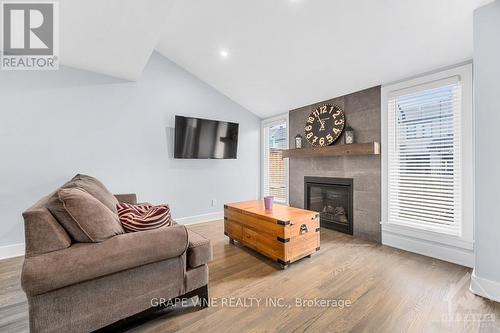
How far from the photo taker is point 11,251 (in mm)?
2676

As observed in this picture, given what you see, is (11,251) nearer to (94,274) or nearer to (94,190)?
(94,190)

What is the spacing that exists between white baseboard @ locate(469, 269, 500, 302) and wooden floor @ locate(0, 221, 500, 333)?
7 centimetres

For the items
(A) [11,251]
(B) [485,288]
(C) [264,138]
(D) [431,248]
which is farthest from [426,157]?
(A) [11,251]

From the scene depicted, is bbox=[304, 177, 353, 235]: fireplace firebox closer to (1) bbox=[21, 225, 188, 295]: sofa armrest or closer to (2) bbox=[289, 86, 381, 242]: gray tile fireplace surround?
(2) bbox=[289, 86, 381, 242]: gray tile fireplace surround

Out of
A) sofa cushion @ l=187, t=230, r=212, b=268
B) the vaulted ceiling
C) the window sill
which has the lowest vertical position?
the window sill

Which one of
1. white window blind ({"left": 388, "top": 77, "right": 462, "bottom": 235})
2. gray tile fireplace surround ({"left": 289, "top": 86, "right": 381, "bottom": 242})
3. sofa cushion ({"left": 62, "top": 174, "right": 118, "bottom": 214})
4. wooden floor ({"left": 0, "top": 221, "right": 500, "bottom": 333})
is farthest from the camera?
gray tile fireplace surround ({"left": 289, "top": 86, "right": 381, "bottom": 242})

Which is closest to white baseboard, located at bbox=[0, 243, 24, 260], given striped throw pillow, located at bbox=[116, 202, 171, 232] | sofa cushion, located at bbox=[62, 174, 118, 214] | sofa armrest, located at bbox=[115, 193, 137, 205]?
sofa armrest, located at bbox=[115, 193, 137, 205]

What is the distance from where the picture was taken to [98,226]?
1343 mm

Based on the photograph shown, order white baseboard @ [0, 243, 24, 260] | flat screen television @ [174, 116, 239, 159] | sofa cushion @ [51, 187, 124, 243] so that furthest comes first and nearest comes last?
flat screen television @ [174, 116, 239, 159] → white baseboard @ [0, 243, 24, 260] → sofa cushion @ [51, 187, 124, 243]

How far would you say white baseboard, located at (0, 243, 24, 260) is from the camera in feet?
8.62

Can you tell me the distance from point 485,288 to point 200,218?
12.2 feet

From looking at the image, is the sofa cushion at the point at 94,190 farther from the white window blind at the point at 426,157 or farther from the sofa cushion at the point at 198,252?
the white window blind at the point at 426,157

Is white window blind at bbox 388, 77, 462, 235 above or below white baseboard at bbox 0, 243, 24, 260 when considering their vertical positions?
above

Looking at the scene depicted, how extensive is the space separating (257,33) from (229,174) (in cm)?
266
